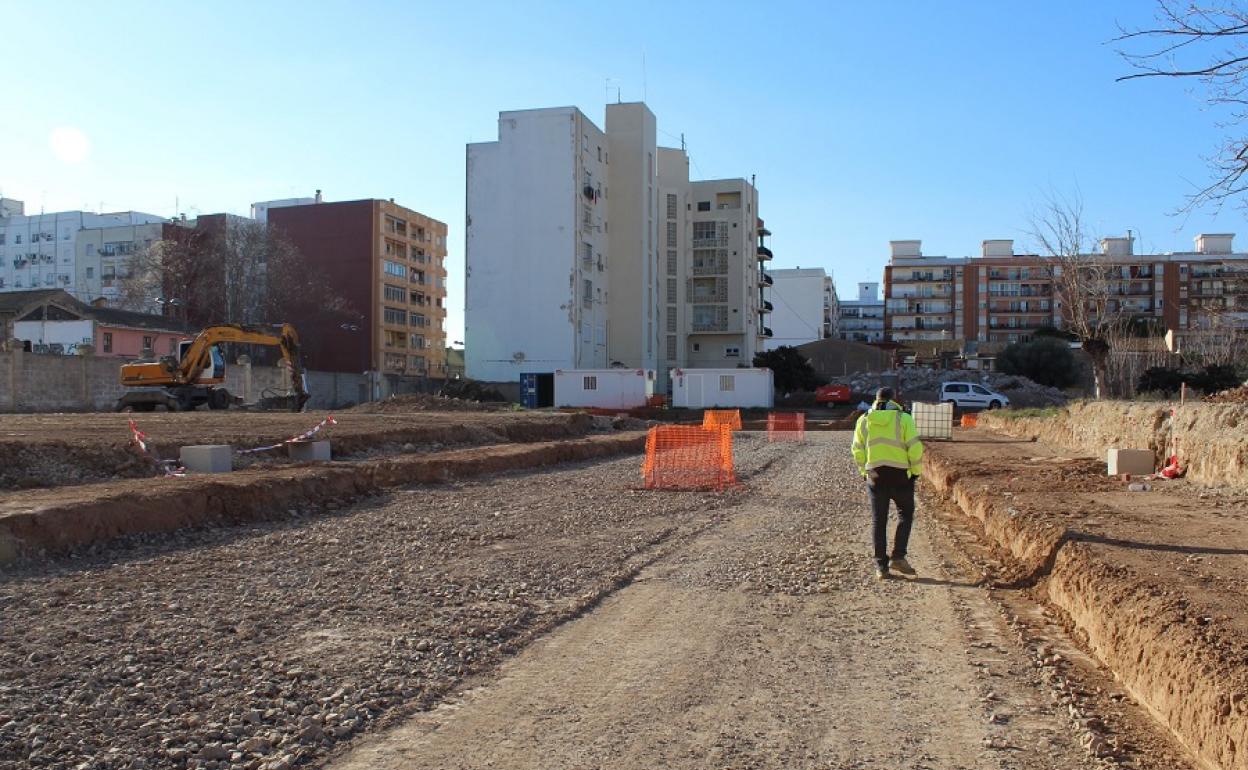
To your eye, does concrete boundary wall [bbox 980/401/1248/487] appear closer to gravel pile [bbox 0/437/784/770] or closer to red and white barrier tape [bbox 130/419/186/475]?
gravel pile [bbox 0/437/784/770]

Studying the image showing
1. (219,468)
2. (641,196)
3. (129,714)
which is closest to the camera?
(129,714)

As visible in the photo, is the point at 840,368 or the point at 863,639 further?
the point at 840,368

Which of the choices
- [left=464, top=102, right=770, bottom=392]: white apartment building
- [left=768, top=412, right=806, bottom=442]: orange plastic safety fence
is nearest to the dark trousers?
[left=768, top=412, right=806, bottom=442]: orange plastic safety fence

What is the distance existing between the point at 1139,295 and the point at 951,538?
339 ft

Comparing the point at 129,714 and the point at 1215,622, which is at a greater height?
the point at 1215,622

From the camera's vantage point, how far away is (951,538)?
12688mm

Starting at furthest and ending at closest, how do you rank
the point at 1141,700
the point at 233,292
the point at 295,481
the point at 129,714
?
the point at 233,292 → the point at 295,481 → the point at 1141,700 → the point at 129,714

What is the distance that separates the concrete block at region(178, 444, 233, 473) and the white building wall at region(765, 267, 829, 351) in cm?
11615

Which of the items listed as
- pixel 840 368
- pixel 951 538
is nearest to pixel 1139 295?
pixel 840 368

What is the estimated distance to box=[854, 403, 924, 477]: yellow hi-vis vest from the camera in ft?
31.5

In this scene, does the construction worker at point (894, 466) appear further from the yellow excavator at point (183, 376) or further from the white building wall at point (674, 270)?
the white building wall at point (674, 270)

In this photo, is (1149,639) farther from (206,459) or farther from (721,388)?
(721,388)

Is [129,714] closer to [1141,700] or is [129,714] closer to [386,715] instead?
[386,715]

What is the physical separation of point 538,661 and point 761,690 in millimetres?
1494
